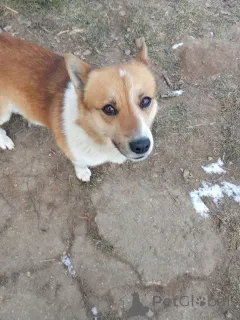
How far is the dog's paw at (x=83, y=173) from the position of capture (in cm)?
373

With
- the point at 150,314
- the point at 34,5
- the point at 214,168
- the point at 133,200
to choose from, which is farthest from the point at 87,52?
the point at 150,314

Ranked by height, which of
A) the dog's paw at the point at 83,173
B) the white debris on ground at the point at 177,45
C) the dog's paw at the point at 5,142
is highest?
the white debris on ground at the point at 177,45

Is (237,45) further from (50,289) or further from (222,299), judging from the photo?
(50,289)

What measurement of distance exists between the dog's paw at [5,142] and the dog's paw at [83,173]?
2.94 feet

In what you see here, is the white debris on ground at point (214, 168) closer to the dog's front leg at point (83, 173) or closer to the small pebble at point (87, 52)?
the dog's front leg at point (83, 173)

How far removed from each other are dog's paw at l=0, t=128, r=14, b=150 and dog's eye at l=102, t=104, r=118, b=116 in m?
1.74

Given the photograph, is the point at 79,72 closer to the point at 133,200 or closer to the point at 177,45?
the point at 133,200

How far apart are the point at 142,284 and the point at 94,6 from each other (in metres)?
3.98

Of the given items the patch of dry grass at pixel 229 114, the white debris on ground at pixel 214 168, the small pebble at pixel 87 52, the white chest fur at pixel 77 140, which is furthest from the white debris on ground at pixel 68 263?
the small pebble at pixel 87 52

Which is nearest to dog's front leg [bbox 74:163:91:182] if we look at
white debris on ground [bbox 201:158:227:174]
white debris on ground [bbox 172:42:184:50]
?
white debris on ground [bbox 201:158:227:174]

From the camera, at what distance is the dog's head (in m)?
2.60

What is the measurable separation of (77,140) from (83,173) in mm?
680

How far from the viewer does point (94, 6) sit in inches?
195

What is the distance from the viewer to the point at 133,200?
12.3ft
